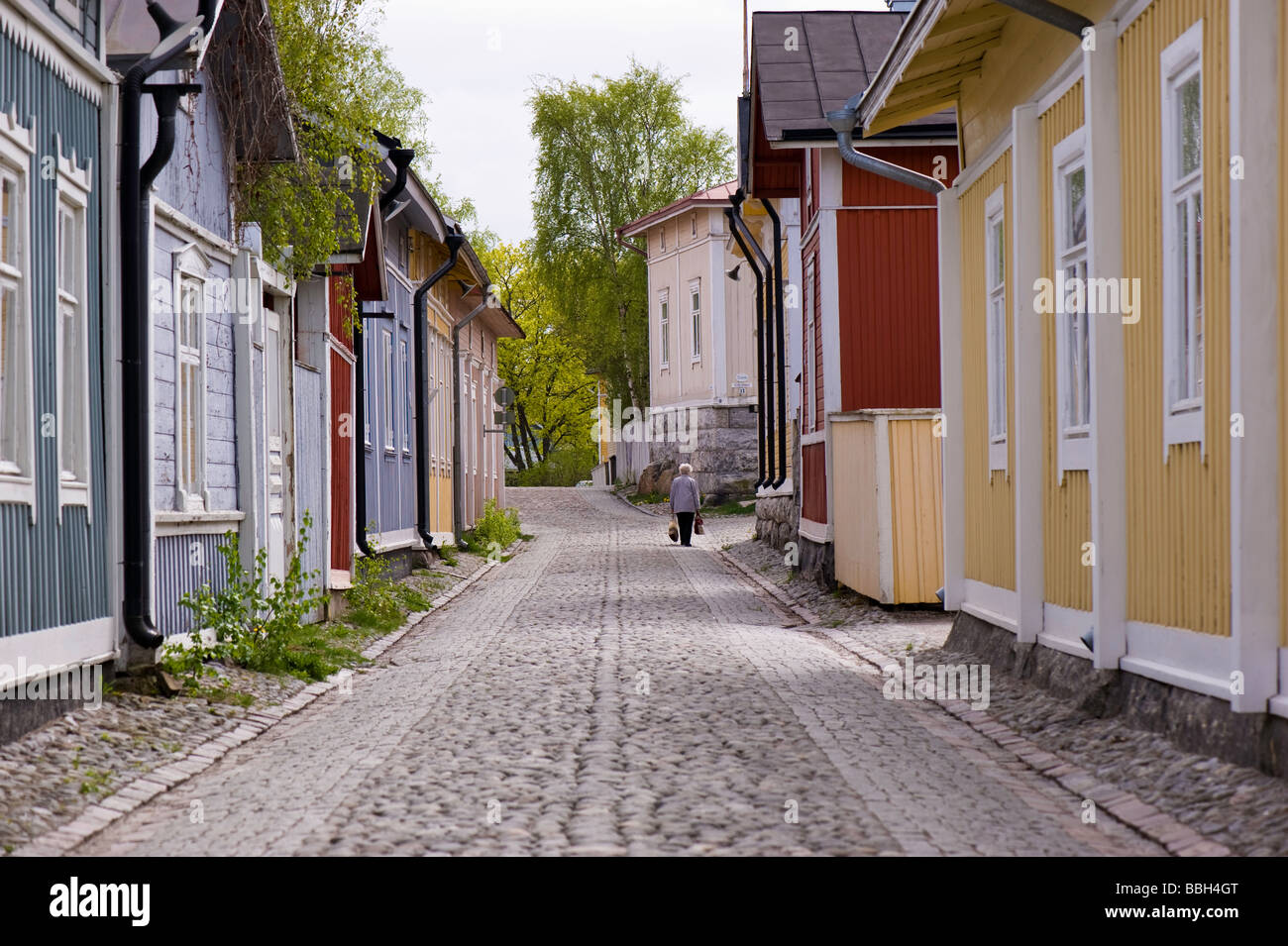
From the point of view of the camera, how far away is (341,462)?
16.4 m

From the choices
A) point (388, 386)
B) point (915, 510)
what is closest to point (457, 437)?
point (388, 386)

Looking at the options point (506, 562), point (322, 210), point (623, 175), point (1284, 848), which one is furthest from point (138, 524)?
point (623, 175)

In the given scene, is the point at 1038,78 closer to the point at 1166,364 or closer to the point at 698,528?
the point at 1166,364

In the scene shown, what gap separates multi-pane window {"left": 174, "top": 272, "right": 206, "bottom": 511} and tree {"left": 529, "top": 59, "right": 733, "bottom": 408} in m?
39.4

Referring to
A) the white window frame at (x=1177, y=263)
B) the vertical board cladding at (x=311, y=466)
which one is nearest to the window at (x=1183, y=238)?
the white window frame at (x=1177, y=263)

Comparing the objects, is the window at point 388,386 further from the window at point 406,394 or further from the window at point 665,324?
the window at point 665,324

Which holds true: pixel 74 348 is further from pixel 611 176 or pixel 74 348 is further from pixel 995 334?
pixel 611 176

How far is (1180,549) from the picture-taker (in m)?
7.08

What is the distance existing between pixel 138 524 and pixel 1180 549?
5511mm

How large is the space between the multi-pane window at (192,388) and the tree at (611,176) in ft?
129

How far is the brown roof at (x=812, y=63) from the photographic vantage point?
1791 cm

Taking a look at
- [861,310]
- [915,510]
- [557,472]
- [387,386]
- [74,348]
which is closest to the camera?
[74,348]

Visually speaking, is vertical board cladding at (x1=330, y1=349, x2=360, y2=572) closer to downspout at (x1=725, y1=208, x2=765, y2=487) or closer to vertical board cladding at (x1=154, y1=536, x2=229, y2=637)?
vertical board cladding at (x1=154, y1=536, x2=229, y2=637)

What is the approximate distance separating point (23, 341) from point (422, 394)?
1557 cm
